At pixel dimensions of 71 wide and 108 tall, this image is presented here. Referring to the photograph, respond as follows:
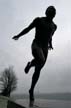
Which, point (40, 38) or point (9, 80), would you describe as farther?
point (9, 80)

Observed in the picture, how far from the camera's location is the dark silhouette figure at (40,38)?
7.93 meters

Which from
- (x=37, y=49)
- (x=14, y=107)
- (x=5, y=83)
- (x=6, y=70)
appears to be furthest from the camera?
(x=6, y=70)

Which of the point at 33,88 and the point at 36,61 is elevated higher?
the point at 36,61

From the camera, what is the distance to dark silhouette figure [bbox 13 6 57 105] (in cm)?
793

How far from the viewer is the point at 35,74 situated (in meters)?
8.22

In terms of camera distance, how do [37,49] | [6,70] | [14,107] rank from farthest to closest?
1. [6,70]
2. [14,107]
3. [37,49]

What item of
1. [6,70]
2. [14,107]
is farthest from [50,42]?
[6,70]

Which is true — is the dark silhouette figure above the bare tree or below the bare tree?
above

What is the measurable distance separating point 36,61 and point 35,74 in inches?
17.7

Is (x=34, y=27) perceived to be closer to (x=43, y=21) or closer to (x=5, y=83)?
(x=43, y=21)

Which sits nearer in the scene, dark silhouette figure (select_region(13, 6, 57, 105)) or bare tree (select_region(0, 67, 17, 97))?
dark silhouette figure (select_region(13, 6, 57, 105))

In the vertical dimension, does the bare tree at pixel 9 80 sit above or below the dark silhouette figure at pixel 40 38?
below

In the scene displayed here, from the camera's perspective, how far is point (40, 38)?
8.04 meters

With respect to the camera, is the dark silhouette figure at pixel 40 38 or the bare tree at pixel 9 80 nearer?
the dark silhouette figure at pixel 40 38
